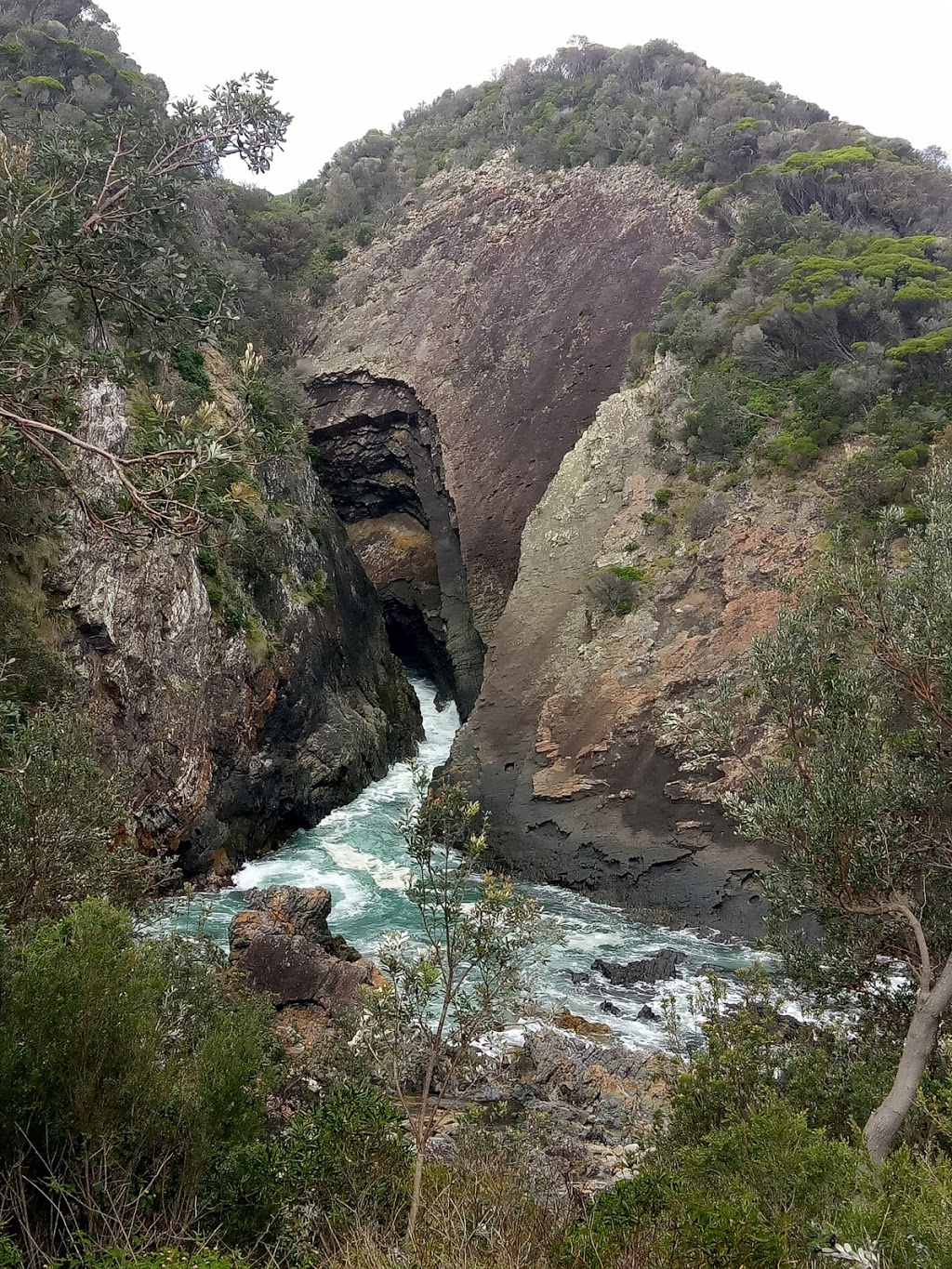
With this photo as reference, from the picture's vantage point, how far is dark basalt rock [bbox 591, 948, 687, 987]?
15.9 metres

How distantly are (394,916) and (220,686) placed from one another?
24.2 feet

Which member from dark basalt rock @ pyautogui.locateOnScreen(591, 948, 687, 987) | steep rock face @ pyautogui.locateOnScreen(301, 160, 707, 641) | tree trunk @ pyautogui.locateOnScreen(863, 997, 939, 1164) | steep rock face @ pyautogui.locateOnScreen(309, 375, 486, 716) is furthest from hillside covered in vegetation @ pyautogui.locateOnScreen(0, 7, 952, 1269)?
Answer: dark basalt rock @ pyautogui.locateOnScreen(591, 948, 687, 987)

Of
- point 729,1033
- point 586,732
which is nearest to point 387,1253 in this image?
point 729,1033

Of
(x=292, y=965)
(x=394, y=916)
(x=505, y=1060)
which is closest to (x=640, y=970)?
(x=505, y=1060)

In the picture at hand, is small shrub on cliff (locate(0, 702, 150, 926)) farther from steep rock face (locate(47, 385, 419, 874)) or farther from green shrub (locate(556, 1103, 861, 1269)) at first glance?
green shrub (locate(556, 1103, 861, 1269))

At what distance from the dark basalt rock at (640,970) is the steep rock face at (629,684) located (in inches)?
104

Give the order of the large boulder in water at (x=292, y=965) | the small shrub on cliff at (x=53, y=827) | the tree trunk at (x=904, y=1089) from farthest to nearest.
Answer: the large boulder in water at (x=292, y=965) → the small shrub on cliff at (x=53, y=827) → the tree trunk at (x=904, y=1089)

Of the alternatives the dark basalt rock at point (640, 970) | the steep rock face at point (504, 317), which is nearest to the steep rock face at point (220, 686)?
the steep rock face at point (504, 317)

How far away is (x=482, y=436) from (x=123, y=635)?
21.0 meters

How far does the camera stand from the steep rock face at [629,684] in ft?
66.6

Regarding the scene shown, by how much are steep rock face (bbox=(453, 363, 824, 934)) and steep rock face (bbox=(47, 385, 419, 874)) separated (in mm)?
4652

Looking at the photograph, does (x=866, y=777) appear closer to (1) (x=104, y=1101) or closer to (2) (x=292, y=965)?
(1) (x=104, y=1101)

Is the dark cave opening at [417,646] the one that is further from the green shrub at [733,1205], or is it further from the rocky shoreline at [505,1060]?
the green shrub at [733,1205]

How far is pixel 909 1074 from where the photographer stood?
6.80 m
